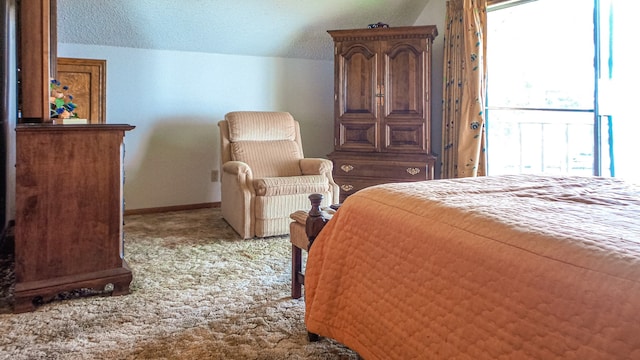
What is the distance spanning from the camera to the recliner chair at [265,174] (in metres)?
3.37

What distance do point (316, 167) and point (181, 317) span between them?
2035 mm

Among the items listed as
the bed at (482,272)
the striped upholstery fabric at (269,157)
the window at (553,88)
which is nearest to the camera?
the bed at (482,272)

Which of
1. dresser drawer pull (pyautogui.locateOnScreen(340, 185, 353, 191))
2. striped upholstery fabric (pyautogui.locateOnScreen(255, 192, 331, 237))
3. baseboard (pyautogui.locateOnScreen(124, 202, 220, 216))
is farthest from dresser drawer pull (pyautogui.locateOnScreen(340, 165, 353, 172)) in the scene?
baseboard (pyautogui.locateOnScreen(124, 202, 220, 216))

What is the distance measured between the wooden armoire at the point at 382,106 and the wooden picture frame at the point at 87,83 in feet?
7.07

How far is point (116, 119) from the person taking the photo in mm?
4207

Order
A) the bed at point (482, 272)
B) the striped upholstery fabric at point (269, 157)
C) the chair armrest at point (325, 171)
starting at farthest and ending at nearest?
the striped upholstery fabric at point (269, 157)
the chair armrest at point (325, 171)
the bed at point (482, 272)

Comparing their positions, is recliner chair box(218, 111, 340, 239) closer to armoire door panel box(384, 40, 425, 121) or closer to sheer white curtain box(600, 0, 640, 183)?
armoire door panel box(384, 40, 425, 121)

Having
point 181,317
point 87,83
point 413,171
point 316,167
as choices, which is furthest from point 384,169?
point 87,83

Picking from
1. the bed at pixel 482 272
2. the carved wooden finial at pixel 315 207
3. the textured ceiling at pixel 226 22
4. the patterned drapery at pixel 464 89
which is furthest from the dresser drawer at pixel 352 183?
the bed at pixel 482 272

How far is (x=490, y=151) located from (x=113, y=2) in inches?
140

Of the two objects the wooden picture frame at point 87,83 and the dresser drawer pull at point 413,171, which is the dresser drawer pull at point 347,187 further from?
the wooden picture frame at point 87,83

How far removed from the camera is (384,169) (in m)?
4.12

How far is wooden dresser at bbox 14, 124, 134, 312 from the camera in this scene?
206 cm

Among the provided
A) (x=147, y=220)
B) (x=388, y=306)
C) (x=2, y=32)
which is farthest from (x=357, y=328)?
(x=147, y=220)
